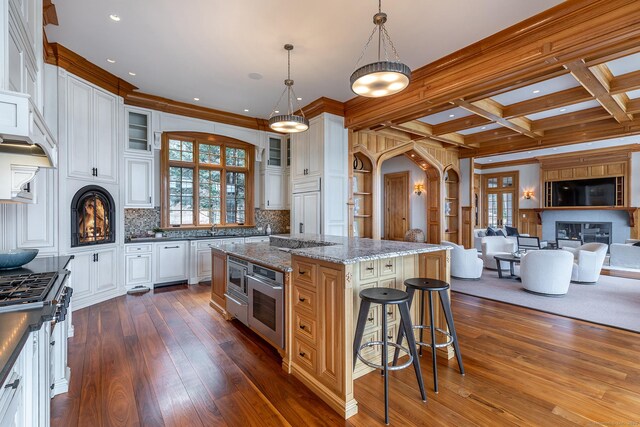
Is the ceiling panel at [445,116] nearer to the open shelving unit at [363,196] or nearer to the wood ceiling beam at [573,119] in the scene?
the open shelving unit at [363,196]

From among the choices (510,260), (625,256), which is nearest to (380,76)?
(510,260)

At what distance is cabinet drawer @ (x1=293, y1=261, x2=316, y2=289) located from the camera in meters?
2.33

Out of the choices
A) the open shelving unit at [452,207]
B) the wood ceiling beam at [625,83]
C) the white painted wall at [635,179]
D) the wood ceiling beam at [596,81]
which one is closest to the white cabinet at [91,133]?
the wood ceiling beam at [596,81]

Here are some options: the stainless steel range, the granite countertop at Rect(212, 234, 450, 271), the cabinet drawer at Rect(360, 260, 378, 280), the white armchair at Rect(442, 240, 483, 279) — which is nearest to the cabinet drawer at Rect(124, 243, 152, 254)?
the granite countertop at Rect(212, 234, 450, 271)

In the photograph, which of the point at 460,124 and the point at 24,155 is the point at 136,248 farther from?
the point at 460,124

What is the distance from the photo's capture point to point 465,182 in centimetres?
869

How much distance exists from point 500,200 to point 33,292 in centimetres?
1353

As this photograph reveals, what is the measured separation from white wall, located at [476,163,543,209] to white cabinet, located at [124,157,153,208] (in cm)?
1208

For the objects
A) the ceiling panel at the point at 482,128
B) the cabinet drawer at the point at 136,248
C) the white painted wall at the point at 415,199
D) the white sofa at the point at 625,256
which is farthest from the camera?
the white painted wall at the point at 415,199

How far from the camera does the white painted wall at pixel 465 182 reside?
Result: 8617 millimetres

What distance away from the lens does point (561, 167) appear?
33.3 ft

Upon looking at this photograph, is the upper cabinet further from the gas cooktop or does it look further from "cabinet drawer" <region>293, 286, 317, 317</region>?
"cabinet drawer" <region>293, 286, 317, 317</region>

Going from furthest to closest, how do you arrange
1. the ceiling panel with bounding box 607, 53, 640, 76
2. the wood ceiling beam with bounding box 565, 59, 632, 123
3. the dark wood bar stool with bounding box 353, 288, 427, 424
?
1. the ceiling panel with bounding box 607, 53, 640, 76
2. the wood ceiling beam with bounding box 565, 59, 632, 123
3. the dark wood bar stool with bounding box 353, 288, 427, 424

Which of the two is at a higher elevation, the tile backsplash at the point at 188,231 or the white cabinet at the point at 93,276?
the tile backsplash at the point at 188,231
